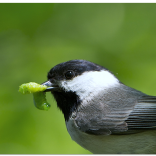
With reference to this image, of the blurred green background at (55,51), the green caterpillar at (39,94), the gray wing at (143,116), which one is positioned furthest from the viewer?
the blurred green background at (55,51)

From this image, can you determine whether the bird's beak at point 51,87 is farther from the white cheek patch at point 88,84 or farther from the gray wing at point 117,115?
the gray wing at point 117,115

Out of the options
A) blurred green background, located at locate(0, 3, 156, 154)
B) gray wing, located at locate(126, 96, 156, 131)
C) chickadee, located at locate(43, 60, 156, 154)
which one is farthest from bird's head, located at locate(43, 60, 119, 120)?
blurred green background, located at locate(0, 3, 156, 154)

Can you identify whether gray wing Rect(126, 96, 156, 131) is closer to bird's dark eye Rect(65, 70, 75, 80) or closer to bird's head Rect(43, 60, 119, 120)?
bird's head Rect(43, 60, 119, 120)

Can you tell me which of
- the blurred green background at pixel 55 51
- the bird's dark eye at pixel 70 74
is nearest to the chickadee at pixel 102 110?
the bird's dark eye at pixel 70 74

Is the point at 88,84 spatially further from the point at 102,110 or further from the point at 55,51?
the point at 55,51

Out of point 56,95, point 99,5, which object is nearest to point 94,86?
point 56,95

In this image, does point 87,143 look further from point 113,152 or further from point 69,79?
point 69,79

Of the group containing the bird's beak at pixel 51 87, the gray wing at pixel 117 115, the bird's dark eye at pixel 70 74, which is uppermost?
the bird's dark eye at pixel 70 74
